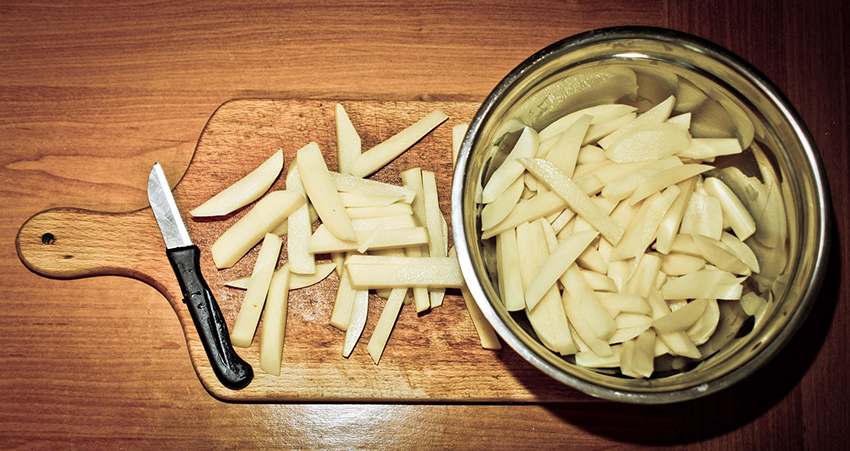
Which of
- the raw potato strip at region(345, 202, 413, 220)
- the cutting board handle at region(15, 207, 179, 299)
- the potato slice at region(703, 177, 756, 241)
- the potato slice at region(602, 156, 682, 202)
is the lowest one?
the cutting board handle at region(15, 207, 179, 299)

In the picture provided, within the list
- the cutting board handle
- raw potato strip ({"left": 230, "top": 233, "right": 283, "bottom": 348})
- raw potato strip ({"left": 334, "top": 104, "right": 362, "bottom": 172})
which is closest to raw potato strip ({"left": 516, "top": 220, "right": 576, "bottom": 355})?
raw potato strip ({"left": 334, "top": 104, "right": 362, "bottom": 172})

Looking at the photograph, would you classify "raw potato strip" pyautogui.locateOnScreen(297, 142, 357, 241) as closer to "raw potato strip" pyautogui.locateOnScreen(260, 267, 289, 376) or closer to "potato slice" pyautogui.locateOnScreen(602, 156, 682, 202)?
"raw potato strip" pyautogui.locateOnScreen(260, 267, 289, 376)

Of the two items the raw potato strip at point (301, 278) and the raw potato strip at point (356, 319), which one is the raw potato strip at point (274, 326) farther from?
the raw potato strip at point (356, 319)

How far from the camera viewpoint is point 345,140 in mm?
1327

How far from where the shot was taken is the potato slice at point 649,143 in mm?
1099

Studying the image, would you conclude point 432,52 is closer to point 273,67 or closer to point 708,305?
point 273,67

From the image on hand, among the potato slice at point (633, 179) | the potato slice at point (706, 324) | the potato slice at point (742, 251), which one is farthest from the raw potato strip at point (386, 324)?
the potato slice at point (742, 251)

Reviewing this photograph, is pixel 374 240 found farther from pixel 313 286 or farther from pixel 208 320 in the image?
pixel 208 320

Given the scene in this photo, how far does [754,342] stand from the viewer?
1.03m

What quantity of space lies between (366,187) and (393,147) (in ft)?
0.46

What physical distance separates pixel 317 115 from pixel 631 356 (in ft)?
3.25

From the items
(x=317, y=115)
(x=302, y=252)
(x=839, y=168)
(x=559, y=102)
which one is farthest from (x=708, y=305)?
(x=317, y=115)

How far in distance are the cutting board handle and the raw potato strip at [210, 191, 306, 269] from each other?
7.5 inches

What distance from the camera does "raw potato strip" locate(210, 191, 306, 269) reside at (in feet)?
4.14
